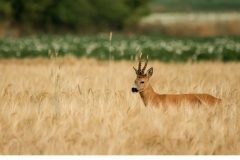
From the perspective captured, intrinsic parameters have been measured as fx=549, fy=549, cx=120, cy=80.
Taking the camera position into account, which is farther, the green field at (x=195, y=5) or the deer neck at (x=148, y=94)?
the green field at (x=195, y=5)

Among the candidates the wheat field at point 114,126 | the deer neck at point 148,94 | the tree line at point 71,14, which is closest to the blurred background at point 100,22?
the tree line at point 71,14

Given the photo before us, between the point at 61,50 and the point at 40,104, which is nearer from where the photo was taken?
the point at 40,104

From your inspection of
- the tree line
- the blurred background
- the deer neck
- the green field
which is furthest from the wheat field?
the green field

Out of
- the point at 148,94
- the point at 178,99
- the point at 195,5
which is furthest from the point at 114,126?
the point at 195,5

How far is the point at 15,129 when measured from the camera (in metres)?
4.71

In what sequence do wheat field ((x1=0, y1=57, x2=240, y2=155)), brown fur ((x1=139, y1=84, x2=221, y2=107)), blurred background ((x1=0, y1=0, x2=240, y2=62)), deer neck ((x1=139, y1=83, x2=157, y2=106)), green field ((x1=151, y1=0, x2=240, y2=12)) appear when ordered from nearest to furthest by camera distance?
wheat field ((x1=0, y1=57, x2=240, y2=155))
brown fur ((x1=139, y1=84, x2=221, y2=107))
deer neck ((x1=139, y1=83, x2=157, y2=106))
blurred background ((x1=0, y1=0, x2=240, y2=62))
green field ((x1=151, y1=0, x2=240, y2=12))

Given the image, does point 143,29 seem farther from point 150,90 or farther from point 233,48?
point 150,90

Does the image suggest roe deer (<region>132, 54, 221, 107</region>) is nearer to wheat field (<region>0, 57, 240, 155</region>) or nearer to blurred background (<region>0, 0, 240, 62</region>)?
wheat field (<region>0, 57, 240, 155</region>)

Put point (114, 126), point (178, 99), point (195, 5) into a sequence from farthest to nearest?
point (195, 5)
point (178, 99)
point (114, 126)

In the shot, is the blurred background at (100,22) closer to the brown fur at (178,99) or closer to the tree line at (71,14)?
the tree line at (71,14)

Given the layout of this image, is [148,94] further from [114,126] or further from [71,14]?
[71,14]

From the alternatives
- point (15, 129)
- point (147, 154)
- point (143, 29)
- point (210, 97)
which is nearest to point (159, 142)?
point (147, 154)

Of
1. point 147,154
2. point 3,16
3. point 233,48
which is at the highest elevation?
point 3,16
